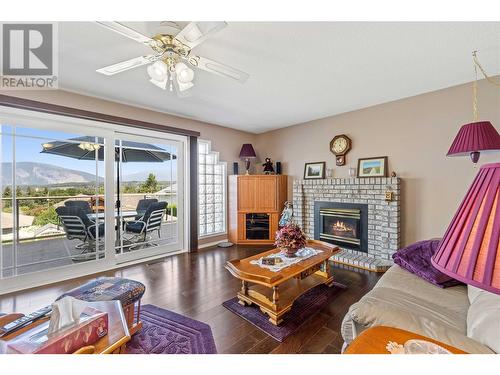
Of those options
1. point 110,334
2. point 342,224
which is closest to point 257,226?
point 342,224

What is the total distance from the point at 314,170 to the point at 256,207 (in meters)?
1.37

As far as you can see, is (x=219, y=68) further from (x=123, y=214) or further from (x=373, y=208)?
(x=373, y=208)

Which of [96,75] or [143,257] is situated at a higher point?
[96,75]

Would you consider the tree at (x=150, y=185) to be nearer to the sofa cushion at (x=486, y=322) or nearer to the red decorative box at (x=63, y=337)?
the red decorative box at (x=63, y=337)

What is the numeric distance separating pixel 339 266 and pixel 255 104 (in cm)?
277

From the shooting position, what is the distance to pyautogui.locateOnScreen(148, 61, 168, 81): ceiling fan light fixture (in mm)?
1703

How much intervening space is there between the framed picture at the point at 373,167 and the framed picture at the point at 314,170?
0.66 metres

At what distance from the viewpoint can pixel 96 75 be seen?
2.50m

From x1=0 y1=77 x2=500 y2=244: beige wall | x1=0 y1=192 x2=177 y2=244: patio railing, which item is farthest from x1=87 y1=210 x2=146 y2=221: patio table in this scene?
x1=0 y1=77 x2=500 y2=244: beige wall

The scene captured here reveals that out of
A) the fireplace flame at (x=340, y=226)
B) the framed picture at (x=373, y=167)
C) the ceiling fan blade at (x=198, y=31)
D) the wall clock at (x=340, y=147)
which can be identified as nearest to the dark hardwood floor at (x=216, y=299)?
the fireplace flame at (x=340, y=226)

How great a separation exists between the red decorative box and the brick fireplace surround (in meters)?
3.27
